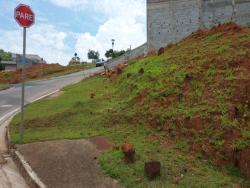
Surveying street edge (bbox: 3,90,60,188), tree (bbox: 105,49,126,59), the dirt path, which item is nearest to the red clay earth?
the dirt path

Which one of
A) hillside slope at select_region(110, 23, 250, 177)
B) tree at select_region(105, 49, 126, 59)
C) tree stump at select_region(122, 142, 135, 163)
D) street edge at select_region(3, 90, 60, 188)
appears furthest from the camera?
tree at select_region(105, 49, 126, 59)

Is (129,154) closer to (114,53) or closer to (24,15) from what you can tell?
(24,15)

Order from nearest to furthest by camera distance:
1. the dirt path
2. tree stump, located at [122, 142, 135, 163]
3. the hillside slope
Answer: the dirt path, tree stump, located at [122, 142, 135, 163], the hillside slope

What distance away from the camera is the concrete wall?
30.4 meters

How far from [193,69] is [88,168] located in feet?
16.9

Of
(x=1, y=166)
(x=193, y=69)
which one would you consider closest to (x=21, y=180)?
(x=1, y=166)

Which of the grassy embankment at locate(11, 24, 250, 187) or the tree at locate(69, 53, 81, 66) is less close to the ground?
the tree at locate(69, 53, 81, 66)

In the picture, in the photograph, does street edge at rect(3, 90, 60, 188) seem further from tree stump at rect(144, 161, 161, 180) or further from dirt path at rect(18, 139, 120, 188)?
tree stump at rect(144, 161, 161, 180)

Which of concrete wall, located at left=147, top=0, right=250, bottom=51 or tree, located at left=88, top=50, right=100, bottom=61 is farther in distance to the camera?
tree, located at left=88, top=50, right=100, bottom=61

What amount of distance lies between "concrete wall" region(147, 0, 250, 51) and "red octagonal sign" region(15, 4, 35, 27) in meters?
22.8

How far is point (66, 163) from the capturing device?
8180 mm

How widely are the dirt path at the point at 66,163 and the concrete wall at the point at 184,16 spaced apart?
23570 millimetres

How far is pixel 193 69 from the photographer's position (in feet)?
37.8

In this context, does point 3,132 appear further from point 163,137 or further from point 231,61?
point 231,61
